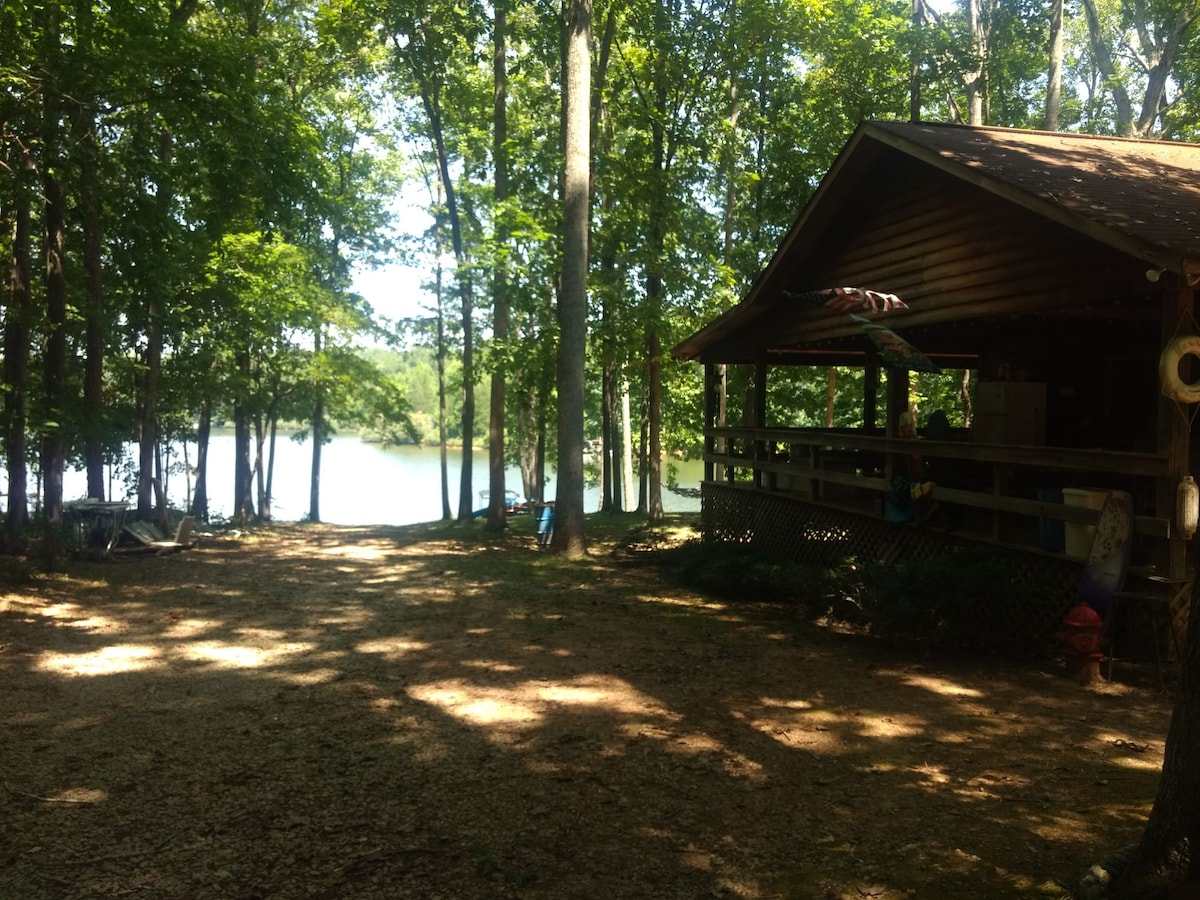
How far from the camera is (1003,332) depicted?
11922 millimetres

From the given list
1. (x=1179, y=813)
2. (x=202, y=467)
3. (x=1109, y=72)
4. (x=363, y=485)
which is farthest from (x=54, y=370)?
(x=363, y=485)

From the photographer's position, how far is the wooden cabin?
21.6 ft

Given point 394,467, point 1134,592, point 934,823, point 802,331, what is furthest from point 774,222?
point 394,467

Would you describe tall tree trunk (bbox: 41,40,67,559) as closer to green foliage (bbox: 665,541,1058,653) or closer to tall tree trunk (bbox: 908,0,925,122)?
green foliage (bbox: 665,541,1058,653)

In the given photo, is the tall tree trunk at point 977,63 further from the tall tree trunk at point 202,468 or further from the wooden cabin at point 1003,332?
the tall tree trunk at point 202,468

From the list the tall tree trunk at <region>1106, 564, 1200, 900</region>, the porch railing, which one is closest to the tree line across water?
the porch railing

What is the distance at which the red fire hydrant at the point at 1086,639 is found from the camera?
633 centimetres

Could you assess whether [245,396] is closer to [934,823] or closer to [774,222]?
[774,222]

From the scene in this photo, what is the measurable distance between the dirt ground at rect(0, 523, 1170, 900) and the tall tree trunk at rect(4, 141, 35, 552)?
13.2 feet

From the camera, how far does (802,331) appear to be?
11.8 metres

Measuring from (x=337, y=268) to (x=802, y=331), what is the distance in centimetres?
2281

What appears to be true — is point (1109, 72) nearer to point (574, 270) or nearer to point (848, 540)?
point (574, 270)

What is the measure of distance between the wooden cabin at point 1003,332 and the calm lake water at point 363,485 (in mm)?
20739

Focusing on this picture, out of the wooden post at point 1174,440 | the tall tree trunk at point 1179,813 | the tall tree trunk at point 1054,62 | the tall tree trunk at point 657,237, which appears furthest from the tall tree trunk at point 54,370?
the tall tree trunk at point 1054,62
